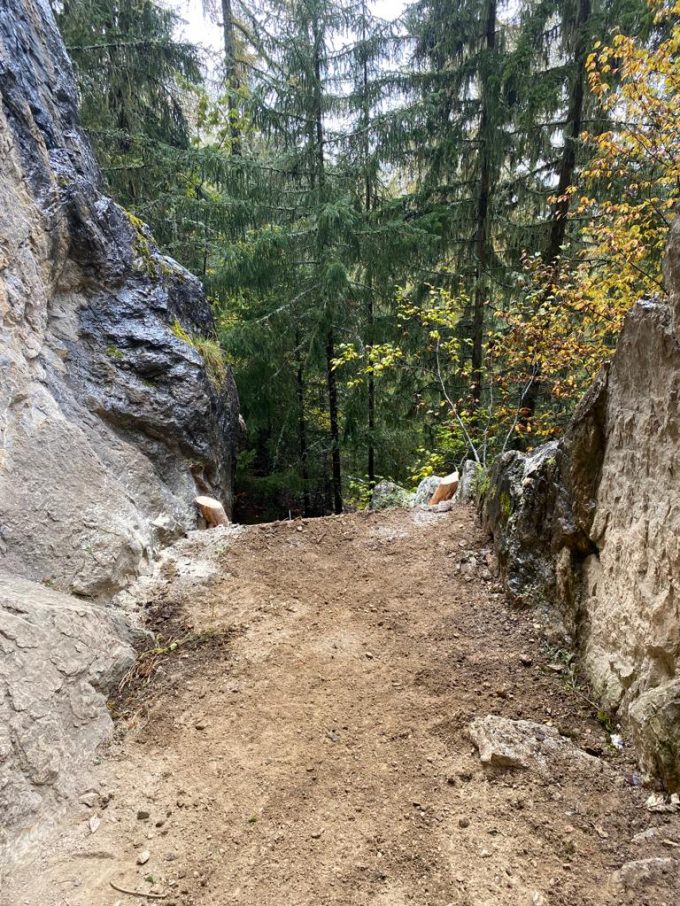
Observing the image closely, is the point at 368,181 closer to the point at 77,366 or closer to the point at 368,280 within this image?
the point at 368,280

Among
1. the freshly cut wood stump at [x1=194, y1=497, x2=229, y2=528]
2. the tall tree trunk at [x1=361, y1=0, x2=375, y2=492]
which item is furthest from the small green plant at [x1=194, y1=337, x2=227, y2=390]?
the tall tree trunk at [x1=361, y1=0, x2=375, y2=492]

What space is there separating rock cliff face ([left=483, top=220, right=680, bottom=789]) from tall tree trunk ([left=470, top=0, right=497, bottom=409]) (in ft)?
19.8

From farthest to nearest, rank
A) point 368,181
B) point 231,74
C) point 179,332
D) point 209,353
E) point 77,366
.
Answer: point 231,74 → point 368,181 → point 209,353 → point 179,332 → point 77,366

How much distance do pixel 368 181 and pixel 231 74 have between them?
4.51 meters

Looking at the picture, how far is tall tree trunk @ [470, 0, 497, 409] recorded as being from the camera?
9516 mm

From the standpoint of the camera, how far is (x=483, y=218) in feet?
34.0

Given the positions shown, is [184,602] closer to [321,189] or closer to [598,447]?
[598,447]

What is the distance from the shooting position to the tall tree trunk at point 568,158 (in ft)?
27.1

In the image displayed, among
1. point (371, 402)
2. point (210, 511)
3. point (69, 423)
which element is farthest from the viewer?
point (371, 402)

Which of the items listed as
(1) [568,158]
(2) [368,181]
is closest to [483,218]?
(1) [568,158]

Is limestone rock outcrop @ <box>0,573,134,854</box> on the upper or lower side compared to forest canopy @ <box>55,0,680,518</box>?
lower

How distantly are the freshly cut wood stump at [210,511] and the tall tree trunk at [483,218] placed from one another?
18.1 ft

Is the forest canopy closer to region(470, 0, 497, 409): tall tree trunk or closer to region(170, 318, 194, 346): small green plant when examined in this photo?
region(470, 0, 497, 409): tall tree trunk

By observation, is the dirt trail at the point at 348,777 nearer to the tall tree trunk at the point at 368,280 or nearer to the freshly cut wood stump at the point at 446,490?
the freshly cut wood stump at the point at 446,490
